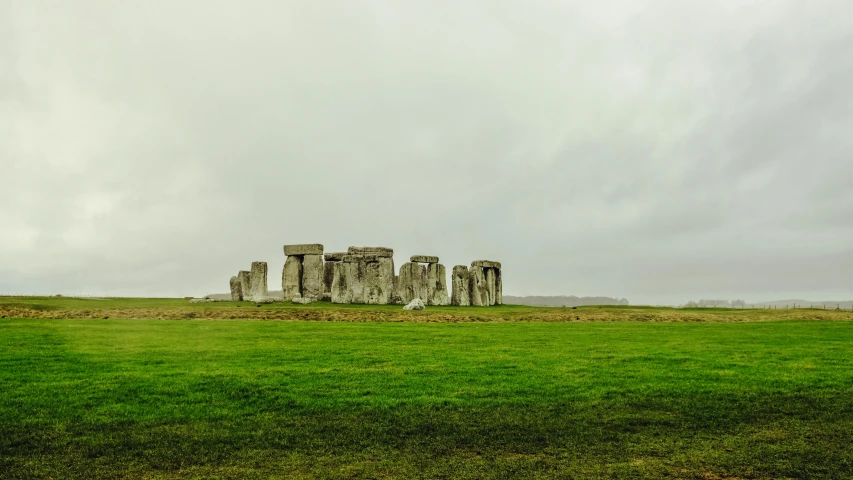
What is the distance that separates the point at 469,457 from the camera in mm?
5465

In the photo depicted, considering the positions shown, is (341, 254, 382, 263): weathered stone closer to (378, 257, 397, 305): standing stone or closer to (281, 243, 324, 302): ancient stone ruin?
(378, 257, 397, 305): standing stone

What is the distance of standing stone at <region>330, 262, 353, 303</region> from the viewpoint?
105 feet

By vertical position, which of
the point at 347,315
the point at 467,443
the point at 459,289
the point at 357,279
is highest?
the point at 357,279

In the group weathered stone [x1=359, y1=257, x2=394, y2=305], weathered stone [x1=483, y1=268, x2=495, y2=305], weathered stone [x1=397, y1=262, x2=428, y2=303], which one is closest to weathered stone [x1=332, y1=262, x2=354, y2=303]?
weathered stone [x1=359, y1=257, x2=394, y2=305]

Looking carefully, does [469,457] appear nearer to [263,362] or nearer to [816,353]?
[263,362]

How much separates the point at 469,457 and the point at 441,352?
673 cm

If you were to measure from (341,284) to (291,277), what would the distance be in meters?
2.93

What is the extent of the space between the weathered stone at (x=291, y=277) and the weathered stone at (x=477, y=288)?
1044cm

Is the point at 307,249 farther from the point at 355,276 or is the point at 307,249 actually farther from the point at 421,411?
the point at 421,411

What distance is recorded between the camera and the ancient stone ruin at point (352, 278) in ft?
105

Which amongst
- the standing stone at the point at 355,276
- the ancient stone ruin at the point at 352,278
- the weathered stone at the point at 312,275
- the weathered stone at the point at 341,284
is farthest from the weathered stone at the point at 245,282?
the standing stone at the point at 355,276

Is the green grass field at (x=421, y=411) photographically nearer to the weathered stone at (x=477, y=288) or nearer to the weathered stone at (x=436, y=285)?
the weathered stone at (x=436, y=285)

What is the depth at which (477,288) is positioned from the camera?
1398 inches

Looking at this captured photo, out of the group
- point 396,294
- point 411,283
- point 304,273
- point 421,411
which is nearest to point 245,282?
point 304,273
